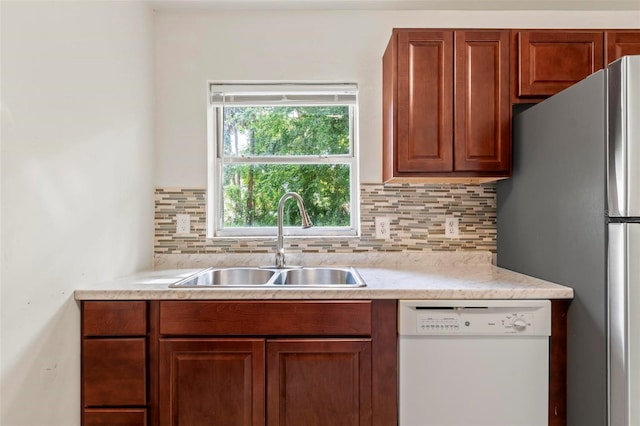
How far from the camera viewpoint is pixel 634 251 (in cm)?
119

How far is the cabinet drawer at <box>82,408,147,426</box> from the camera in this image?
1.42 m

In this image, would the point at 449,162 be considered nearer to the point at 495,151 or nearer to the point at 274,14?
the point at 495,151

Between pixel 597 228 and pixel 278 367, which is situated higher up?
pixel 597 228

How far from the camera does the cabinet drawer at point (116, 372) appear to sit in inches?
55.7

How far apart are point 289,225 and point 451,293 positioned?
41.7 inches

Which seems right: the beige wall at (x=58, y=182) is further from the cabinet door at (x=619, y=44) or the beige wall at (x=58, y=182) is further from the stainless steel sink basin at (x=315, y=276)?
the cabinet door at (x=619, y=44)

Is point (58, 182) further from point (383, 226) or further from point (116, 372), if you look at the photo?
point (383, 226)

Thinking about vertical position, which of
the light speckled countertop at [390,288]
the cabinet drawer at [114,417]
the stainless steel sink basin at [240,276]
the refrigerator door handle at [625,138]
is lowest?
the cabinet drawer at [114,417]

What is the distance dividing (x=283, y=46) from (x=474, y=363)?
6.07 ft

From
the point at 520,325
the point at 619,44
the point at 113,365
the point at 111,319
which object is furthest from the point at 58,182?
the point at 619,44

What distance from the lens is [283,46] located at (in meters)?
2.08

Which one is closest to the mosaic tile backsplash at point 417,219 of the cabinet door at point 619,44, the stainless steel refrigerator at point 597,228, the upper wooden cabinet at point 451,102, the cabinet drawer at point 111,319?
the upper wooden cabinet at point 451,102

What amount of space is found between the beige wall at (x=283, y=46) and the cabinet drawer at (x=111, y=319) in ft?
2.88

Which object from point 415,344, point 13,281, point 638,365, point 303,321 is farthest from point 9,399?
point 638,365
